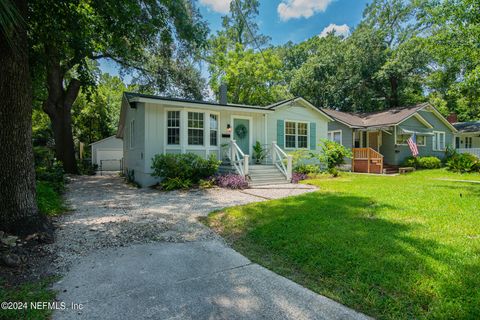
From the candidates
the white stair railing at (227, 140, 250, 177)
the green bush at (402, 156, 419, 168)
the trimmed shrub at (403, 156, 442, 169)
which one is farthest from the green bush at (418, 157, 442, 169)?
the white stair railing at (227, 140, 250, 177)

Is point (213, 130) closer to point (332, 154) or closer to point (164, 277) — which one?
point (332, 154)

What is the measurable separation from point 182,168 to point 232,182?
200 centimetres

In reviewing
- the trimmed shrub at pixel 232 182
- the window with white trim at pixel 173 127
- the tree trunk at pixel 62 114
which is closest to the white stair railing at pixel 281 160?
the trimmed shrub at pixel 232 182

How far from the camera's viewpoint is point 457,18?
11320mm

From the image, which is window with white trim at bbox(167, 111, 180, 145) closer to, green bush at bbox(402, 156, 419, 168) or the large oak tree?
the large oak tree

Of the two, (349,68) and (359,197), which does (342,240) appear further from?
(349,68)

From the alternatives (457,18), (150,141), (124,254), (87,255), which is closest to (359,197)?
(124,254)

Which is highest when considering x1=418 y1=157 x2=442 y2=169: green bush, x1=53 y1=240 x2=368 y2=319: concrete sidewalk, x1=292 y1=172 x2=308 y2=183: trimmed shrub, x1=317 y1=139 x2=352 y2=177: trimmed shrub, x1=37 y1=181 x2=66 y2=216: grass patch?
x1=317 y1=139 x2=352 y2=177: trimmed shrub

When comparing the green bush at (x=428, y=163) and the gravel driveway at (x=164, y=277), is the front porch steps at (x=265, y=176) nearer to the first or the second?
the gravel driveway at (x=164, y=277)

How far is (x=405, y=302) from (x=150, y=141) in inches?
409

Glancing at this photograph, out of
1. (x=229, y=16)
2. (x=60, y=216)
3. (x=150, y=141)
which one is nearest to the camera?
(x=60, y=216)

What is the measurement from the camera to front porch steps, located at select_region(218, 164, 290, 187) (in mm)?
11133

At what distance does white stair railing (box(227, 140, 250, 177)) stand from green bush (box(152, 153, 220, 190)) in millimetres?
958

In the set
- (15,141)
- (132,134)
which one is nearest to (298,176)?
(132,134)
